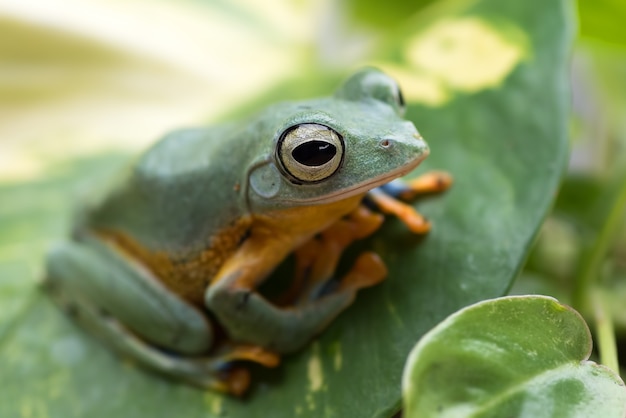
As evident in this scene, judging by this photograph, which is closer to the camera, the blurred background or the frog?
the frog

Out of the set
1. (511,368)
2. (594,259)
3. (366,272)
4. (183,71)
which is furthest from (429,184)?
(183,71)

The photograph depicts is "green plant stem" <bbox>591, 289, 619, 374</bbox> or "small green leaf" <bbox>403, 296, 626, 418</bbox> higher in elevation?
"small green leaf" <bbox>403, 296, 626, 418</bbox>

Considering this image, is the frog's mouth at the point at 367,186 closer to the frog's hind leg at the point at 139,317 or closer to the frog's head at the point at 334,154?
the frog's head at the point at 334,154

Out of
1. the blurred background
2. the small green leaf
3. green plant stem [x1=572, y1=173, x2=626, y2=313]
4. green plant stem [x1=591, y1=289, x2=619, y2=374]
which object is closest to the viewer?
the small green leaf

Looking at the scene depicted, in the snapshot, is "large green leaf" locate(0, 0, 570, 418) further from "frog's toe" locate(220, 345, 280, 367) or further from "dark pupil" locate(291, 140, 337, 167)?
"dark pupil" locate(291, 140, 337, 167)

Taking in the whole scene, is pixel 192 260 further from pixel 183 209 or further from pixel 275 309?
pixel 275 309

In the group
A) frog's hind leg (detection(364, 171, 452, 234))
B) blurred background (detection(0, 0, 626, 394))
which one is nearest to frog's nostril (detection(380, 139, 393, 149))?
frog's hind leg (detection(364, 171, 452, 234))

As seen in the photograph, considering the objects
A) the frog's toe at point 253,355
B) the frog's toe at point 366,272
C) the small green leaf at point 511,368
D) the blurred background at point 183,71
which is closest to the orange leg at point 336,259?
the frog's toe at point 366,272
